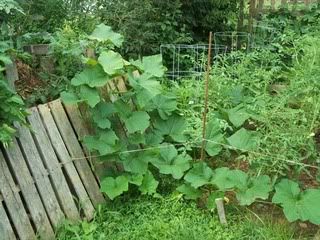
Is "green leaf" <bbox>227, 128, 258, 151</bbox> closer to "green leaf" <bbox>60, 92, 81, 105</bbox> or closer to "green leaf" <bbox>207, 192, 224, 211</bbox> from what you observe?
"green leaf" <bbox>207, 192, 224, 211</bbox>

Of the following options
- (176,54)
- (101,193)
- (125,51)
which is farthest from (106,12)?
(101,193)

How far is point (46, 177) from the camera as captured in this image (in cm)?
346

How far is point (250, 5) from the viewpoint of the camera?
753cm

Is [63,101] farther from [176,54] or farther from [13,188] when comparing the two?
[176,54]

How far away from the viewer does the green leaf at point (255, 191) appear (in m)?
3.52

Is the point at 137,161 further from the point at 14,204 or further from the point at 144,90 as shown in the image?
the point at 14,204

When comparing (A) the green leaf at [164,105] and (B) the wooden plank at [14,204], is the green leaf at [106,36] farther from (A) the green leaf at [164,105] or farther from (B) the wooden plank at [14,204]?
(B) the wooden plank at [14,204]

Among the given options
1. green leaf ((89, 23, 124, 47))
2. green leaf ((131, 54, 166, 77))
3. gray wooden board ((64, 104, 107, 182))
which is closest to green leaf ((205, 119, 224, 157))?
green leaf ((131, 54, 166, 77))

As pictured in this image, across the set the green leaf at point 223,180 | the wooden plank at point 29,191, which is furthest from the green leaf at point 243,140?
the wooden plank at point 29,191

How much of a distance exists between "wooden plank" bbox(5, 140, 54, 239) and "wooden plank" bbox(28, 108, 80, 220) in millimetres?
171

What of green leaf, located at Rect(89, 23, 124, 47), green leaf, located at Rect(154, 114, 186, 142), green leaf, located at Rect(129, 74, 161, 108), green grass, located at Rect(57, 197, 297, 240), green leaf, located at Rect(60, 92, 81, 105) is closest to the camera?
green grass, located at Rect(57, 197, 297, 240)

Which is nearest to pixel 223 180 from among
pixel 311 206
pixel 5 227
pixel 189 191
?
pixel 189 191

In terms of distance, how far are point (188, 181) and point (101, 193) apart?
66cm

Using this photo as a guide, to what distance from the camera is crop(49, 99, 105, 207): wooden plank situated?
3660mm
